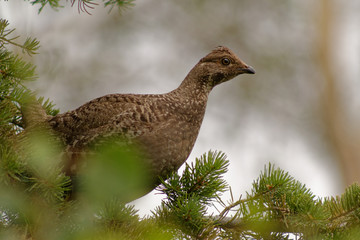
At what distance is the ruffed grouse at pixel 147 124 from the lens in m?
4.40

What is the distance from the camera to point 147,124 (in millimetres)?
4523

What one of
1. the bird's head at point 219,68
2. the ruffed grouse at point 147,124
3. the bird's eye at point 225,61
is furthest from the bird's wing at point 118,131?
the bird's eye at point 225,61

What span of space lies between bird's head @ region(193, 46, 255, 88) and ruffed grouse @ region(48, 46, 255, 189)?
21 centimetres

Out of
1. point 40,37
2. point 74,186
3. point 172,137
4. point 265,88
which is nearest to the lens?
point 74,186

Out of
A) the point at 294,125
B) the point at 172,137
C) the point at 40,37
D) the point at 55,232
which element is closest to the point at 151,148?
the point at 172,137

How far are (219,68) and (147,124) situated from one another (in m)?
1.13

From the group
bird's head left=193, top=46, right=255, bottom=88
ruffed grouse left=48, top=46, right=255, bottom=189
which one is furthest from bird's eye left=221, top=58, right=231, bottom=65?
ruffed grouse left=48, top=46, right=255, bottom=189

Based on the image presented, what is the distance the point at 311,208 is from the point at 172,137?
1478 millimetres

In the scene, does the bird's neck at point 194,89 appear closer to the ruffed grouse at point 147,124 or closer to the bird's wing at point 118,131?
the ruffed grouse at point 147,124

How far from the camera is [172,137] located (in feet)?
14.9

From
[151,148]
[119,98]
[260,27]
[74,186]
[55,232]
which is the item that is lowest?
[55,232]

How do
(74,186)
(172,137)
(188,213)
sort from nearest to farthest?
1. (188,213)
2. (74,186)
3. (172,137)

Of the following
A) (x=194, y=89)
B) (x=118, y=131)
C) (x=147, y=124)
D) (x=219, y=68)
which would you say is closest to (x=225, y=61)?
(x=219, y=68)

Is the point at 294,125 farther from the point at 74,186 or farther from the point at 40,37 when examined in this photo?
the point at 74,186
